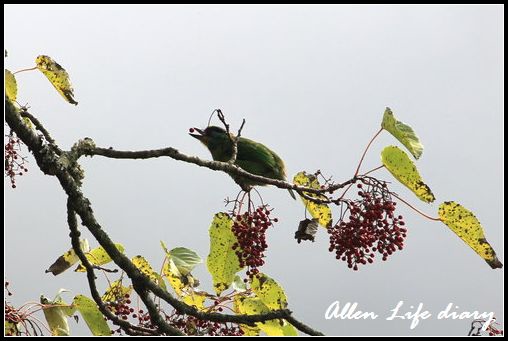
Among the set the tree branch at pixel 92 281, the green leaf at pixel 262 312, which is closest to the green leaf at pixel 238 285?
the green leaf at pixel 262 312

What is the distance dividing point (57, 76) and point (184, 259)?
1412 mm

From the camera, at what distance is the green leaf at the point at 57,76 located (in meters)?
3.66

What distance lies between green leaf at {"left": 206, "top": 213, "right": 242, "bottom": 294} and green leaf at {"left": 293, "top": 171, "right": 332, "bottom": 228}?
1.69ft

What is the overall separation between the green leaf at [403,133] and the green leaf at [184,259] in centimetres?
131

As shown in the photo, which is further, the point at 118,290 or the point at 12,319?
the point at 118,290

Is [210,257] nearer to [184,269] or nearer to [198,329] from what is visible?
[184,269]

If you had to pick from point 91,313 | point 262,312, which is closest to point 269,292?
point 262,312

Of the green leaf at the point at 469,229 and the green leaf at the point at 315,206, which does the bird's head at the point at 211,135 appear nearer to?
the green leaf at the point at 315,206

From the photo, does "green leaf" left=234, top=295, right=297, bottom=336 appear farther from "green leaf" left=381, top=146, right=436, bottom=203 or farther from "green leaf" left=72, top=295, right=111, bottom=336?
"green leaf" left=381, top=146, right=436, bottom=203

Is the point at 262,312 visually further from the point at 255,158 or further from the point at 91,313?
the point at 255,158

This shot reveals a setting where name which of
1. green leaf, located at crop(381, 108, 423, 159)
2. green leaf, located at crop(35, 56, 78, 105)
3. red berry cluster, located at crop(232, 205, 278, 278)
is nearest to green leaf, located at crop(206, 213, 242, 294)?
red berry cluster, located at crop(232, 205, 278, 278)

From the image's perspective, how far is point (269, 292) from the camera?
3.13 meters

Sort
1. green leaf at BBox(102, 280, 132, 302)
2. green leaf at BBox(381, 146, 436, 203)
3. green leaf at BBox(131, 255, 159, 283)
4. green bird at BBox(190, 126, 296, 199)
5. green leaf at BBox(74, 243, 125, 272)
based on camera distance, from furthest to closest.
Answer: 1. green bird at BBox(190, 126, 296, 199)
2. green leaf at BBox(102, 280, 132, 302)
3. green leaf at BBox(74, 243, 125, 272)
4. green leaf at BBox(131, 255, 159, 283)
5. green leaf at BBox(381, 146, 436, 203)

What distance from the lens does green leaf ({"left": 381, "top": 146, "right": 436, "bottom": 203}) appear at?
2936mm
